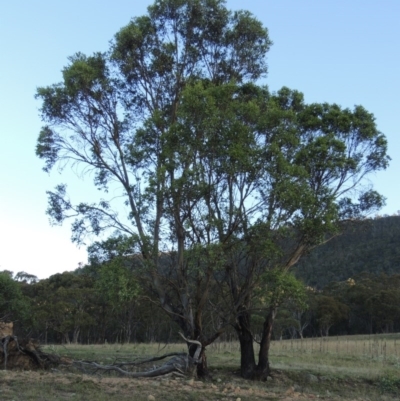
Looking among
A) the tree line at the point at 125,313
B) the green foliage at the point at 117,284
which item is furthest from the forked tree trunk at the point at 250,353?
the tree line at the point at 125,313

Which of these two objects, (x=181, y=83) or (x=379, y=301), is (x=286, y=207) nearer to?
(x=181, y=83)

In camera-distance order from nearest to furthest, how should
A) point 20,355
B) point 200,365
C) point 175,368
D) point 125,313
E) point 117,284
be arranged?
point 117,284
point 175,368
point 200,365
point 20,355
point 125,313

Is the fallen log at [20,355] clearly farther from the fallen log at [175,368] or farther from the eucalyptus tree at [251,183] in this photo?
the eucalyptus tree at [251,183]

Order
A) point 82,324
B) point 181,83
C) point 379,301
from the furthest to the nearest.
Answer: point 379,301 → point 82,324 → point 181,83

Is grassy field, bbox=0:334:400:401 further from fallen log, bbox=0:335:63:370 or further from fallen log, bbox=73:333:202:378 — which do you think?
fallen log, bbox=0:335:63:370

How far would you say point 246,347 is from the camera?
647 inches

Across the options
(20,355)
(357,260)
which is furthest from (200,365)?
(357,260)

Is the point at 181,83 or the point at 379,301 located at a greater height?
the point at 181,83

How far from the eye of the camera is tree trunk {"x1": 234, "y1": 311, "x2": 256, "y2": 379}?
1633cm

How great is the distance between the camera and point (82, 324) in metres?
47.0

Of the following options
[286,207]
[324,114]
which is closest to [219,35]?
[324,114]

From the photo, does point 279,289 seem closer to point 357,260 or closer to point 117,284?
point 117,284

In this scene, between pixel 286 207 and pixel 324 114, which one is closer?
pixel 286 207

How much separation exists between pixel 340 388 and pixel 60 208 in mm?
10159
